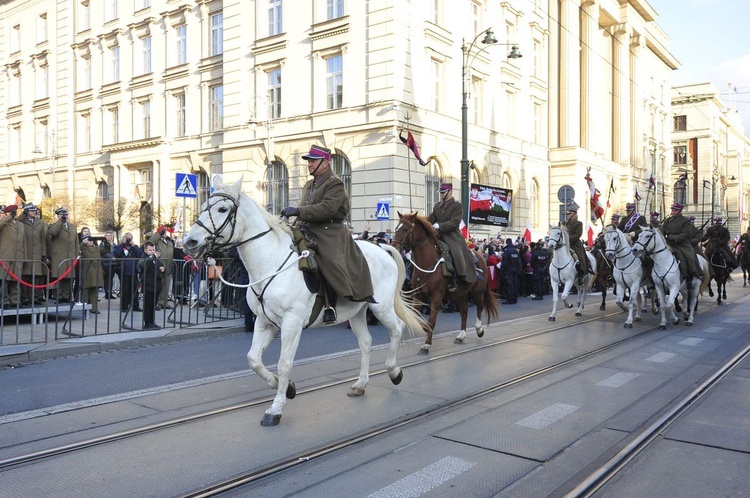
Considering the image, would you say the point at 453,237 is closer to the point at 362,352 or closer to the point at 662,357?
the point at 662,357

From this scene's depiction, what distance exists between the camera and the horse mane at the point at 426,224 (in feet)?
34.7

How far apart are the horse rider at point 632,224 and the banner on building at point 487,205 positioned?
609 centimetres

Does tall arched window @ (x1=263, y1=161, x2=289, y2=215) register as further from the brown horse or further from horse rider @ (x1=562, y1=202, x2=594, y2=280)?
the brown horse

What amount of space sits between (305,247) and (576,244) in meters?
10.8

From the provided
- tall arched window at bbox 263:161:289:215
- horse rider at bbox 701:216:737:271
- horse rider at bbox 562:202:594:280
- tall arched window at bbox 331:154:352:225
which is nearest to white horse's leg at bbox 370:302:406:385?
horse rider at bbox 562:202:594:280

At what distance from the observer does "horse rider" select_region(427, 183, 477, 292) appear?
35.7 ft

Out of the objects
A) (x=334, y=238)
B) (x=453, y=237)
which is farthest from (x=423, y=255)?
Answer: (x=334, y=238)

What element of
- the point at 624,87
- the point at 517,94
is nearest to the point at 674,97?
the point at 624,87

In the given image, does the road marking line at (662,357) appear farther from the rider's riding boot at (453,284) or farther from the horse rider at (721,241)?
the horse rider at (721,241)

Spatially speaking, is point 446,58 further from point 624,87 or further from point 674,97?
point 674,97

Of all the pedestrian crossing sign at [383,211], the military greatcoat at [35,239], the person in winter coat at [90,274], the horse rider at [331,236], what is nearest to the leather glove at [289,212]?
the horse rider at [331,236]

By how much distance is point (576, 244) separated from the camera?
15.6m

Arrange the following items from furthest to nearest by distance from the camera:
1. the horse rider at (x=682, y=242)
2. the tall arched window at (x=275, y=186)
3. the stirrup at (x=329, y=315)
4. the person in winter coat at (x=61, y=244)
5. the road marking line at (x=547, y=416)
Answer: the tall arched window at (x=275, y=186)
the horse rider at (x=682, y=242)
the person in winter coat at (x=61, y=244)
the stirrup at (x=329, y=315)
the road marking line at (x=547, y=416)

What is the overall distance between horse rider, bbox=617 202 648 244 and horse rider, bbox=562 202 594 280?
3.30ft
